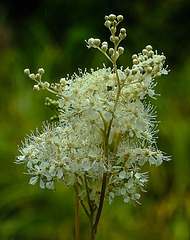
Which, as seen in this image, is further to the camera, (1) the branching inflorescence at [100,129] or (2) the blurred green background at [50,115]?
(2) the blurred green background at [50,115]

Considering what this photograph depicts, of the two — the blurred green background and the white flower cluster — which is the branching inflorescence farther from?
the blurred green background

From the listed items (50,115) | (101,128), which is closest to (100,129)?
(101,128)

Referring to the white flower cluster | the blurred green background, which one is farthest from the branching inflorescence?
the blurred green background

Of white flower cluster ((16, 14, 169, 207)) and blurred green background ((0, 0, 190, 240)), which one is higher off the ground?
blurred green background ((0, 0, 190, 240))

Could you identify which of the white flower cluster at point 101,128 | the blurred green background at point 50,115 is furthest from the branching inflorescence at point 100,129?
the blurred green background at point 50,115

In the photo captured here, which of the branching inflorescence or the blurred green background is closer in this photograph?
the branching inflorescence

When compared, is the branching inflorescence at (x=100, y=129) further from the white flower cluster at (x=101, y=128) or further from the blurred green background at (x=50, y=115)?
the blurred green background at (x=50, y=115)
